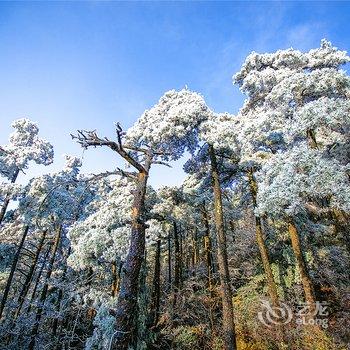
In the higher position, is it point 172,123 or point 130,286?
point 172,123

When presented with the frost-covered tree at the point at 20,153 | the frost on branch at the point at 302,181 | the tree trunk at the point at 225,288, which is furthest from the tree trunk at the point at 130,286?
the frost-covered tree at the point at 20,153

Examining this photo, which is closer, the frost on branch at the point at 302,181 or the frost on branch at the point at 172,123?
the frost on branch at the point at 302,181

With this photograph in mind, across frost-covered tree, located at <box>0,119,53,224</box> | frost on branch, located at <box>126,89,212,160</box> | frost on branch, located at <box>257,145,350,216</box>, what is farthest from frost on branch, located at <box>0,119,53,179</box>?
frost on branch, located at <box>257,145,350,216</box>

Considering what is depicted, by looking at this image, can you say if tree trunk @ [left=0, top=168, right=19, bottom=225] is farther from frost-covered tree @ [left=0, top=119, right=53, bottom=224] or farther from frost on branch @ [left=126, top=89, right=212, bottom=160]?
frost on branch @ [left=126, top=89, right=212, bottom=160]

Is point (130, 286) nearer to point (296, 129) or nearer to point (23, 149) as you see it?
point (296, 129)

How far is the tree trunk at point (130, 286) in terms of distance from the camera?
18.0ft

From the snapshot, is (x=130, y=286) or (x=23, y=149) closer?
(x=130, y=286)

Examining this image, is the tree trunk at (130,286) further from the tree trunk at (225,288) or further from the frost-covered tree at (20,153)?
the frost-covered tree at (20,153)

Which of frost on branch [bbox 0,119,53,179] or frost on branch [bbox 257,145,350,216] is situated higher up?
frost on branch [bbox 0,119,53,179]

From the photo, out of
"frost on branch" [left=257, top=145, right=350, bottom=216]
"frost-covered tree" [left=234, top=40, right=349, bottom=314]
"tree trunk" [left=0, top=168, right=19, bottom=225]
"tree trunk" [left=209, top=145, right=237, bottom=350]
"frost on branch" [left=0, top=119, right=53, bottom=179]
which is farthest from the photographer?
"frost on branch" [left=0, top=119, right=53, bottom=179]

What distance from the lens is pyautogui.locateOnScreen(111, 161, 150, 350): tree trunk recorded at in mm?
5496

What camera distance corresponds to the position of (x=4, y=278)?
25.8 meters

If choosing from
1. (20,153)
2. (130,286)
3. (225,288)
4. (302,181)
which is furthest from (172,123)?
(20,153)

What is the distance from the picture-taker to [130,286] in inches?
231
